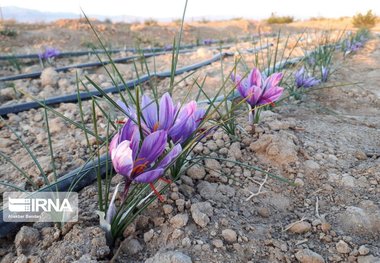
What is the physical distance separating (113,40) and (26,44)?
101 inches

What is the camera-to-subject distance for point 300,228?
102cm

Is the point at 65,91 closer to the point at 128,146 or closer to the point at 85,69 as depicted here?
the point at 85,69

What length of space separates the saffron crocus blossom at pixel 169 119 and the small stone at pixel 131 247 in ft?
0.99

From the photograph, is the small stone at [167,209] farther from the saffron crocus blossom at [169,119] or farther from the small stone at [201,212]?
the saffron crocus blossom at [169,119]

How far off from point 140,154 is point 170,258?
0.27 metres

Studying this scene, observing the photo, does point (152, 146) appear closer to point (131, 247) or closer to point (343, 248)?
point (131, 247)

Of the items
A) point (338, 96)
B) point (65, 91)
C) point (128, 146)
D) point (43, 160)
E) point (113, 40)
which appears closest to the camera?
point (128, 146)

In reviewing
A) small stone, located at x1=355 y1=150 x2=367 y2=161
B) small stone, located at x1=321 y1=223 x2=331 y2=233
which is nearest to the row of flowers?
small stone, located at x1=321 y1=223 x2=331 y2=233

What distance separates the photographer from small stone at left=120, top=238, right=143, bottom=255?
35.8 inches

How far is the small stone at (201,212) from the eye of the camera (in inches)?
38.4

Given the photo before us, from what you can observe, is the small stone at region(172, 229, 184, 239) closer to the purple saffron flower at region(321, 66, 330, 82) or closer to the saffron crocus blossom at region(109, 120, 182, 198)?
the saffron crocus blossom at region(109, 120, 182, 198)

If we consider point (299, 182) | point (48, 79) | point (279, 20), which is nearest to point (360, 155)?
point (299, 182)

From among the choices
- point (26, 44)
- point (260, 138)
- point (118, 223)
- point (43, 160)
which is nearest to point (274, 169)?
point (260, 138)

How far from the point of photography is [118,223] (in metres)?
0.90
